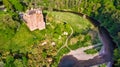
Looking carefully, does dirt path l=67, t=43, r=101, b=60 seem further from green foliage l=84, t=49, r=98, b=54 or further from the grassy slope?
the grassy slope

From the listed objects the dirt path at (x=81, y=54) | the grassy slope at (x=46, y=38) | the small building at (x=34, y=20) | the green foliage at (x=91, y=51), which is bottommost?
the dirt path at (x=81, y=54)

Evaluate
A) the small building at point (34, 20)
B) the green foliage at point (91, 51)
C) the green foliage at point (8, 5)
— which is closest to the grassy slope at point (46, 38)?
the small building at point (34, 20)

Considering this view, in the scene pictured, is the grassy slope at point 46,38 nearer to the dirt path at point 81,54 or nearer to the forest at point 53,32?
the forest at point 53,32

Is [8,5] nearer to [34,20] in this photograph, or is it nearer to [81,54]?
[34,20]

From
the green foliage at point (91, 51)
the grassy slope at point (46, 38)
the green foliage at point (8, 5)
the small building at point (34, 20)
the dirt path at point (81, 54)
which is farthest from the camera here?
the green foliage at point (8, 5)

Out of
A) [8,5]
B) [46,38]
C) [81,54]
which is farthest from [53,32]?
[8,5]

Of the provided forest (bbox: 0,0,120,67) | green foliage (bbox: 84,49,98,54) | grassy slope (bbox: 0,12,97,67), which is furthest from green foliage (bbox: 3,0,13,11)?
green foliage (bbox: 84,49,98,54)
